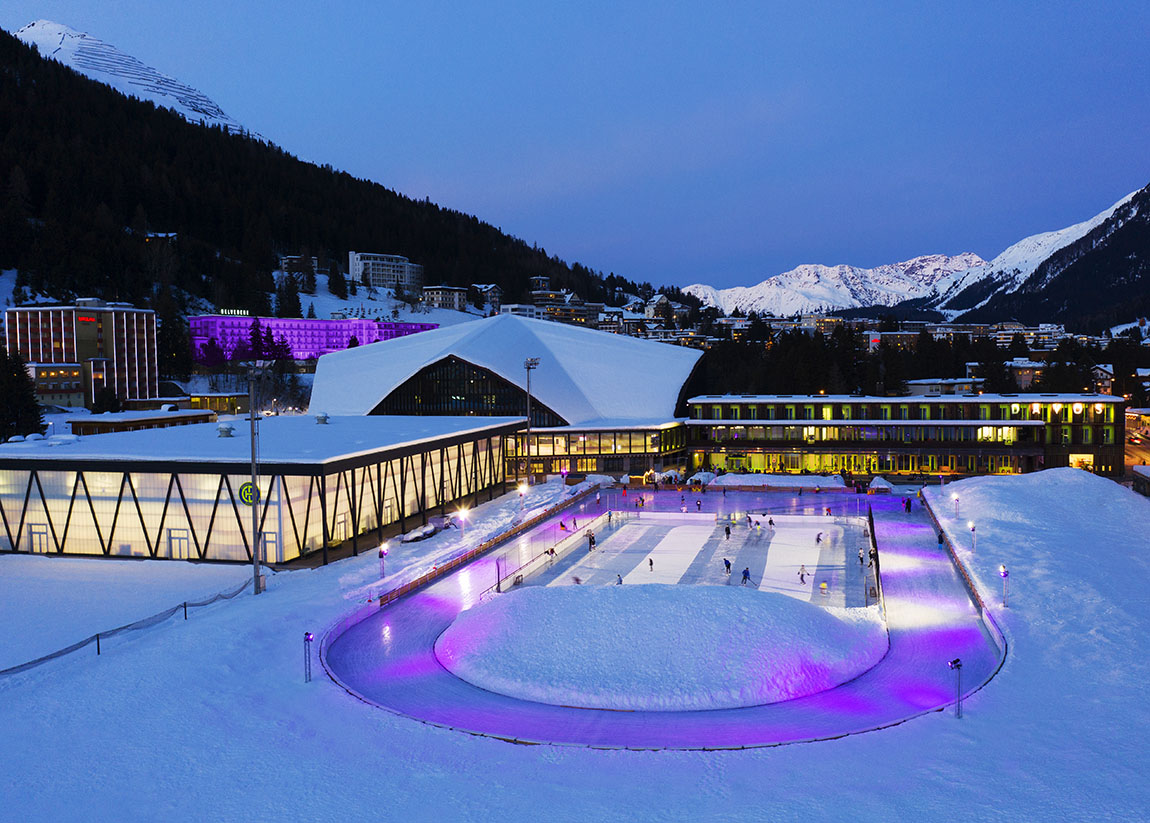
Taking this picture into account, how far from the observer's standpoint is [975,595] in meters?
26.9

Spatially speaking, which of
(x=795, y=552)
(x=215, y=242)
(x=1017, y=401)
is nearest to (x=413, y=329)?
(x=215, y=242)

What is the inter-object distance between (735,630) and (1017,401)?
47.8 meters

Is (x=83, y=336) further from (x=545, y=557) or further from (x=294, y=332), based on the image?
(x=545, y=557)

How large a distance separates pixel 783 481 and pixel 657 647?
35.9 m

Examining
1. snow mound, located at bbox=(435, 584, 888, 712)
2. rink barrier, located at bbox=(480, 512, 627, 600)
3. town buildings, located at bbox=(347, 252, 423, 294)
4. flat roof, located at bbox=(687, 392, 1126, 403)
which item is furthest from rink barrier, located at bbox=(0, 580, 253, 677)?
town buildings, located at bbox=(347, 252, 423, 294)

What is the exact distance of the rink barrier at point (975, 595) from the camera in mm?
22259

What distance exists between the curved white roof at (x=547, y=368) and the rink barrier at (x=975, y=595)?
30.9m

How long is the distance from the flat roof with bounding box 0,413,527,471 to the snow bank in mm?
16835

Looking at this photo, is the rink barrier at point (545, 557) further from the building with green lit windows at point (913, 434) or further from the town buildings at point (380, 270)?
the town buildings at point (380, 270)

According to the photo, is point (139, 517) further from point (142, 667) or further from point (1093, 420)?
point (1093, 420)

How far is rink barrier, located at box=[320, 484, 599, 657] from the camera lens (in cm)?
2333

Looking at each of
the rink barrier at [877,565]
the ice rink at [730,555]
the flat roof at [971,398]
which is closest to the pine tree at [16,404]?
the ice rink at [730,555]

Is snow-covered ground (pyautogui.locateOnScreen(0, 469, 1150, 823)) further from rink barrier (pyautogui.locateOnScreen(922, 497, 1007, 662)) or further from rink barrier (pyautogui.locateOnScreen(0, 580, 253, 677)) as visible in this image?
rink barrier (pyautogui.locateOnScreen(922, 497, 1007, 662))

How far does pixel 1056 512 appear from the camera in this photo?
39.3 m
